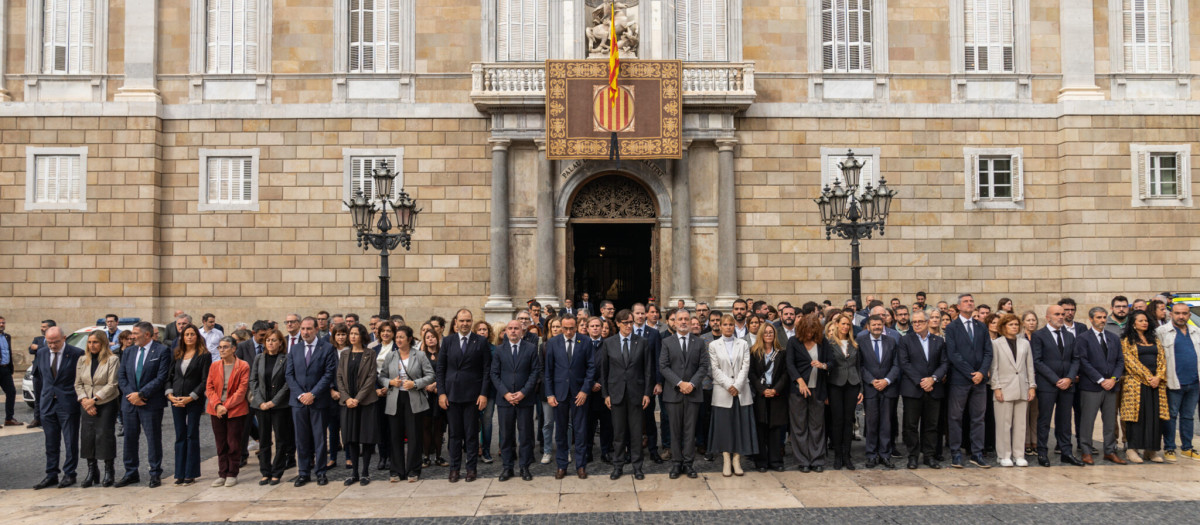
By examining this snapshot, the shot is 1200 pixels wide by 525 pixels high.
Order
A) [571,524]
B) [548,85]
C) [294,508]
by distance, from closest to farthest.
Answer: [571,524], [294,508], [548,85]

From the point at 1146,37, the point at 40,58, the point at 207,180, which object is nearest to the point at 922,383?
the point at 1146,37

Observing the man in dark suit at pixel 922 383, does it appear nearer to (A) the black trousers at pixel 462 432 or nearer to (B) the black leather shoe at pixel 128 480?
(A) the black trousers at pixel 462 432

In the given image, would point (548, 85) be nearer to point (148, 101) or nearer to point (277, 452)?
Answer: point (148, 101)

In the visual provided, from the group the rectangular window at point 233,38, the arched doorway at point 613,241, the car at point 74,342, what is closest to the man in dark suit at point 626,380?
the car at point 74,342

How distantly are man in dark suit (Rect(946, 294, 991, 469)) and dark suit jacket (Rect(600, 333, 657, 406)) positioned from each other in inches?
144

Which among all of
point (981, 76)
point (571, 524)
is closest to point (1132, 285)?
point (981, 76)

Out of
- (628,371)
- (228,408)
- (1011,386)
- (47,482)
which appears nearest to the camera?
(228,408)

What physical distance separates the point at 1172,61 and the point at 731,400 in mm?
18549

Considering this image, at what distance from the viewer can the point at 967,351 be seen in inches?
395

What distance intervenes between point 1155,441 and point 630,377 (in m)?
6.37

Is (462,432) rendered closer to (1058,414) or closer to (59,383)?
(59,383)

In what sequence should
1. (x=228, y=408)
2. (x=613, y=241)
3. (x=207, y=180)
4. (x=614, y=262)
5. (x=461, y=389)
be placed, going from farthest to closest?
(x=614, y=262), (x=613, y=241), (x=207, y=180), (x=461, y=389), (x=228, y=408)

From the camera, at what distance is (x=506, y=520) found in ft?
25.9

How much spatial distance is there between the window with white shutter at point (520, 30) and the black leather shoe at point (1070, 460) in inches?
585
